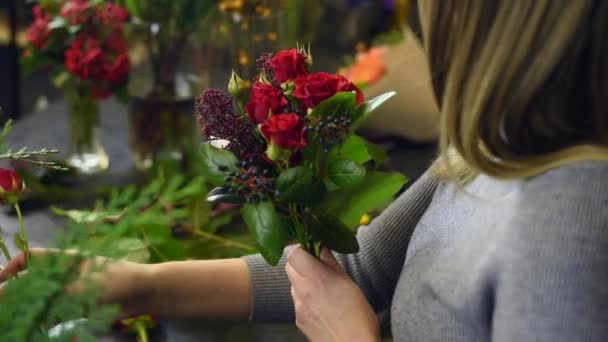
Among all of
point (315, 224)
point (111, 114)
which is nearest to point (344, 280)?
point (315, 224)

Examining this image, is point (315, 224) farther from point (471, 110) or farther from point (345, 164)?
point (471, 110)

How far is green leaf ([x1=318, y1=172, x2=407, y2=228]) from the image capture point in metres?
0.84

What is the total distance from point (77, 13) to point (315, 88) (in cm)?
79

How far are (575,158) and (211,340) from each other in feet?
Answer: 1.68

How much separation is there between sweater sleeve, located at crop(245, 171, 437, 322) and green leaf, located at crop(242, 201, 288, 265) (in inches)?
→ 11.5

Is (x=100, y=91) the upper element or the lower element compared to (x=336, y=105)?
lower

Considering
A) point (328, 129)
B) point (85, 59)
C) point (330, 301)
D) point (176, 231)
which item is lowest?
point (176, 231)

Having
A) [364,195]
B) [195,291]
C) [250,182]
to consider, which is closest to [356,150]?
[364,195]

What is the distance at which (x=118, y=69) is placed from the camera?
1.41 metres

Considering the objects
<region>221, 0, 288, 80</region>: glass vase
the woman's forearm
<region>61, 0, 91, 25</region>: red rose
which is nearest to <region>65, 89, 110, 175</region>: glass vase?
<region>61, 0, 91, 25</region>: red rose

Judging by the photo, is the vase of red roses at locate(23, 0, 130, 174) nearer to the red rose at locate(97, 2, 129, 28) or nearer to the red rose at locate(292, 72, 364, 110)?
the red rose at locate(97, 2, 129, 28)

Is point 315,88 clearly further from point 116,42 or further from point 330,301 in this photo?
point 116,42

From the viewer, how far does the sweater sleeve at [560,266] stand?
0.64 metres

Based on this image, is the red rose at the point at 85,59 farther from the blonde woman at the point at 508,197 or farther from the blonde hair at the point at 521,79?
the blonde hair at the point at 521,79
